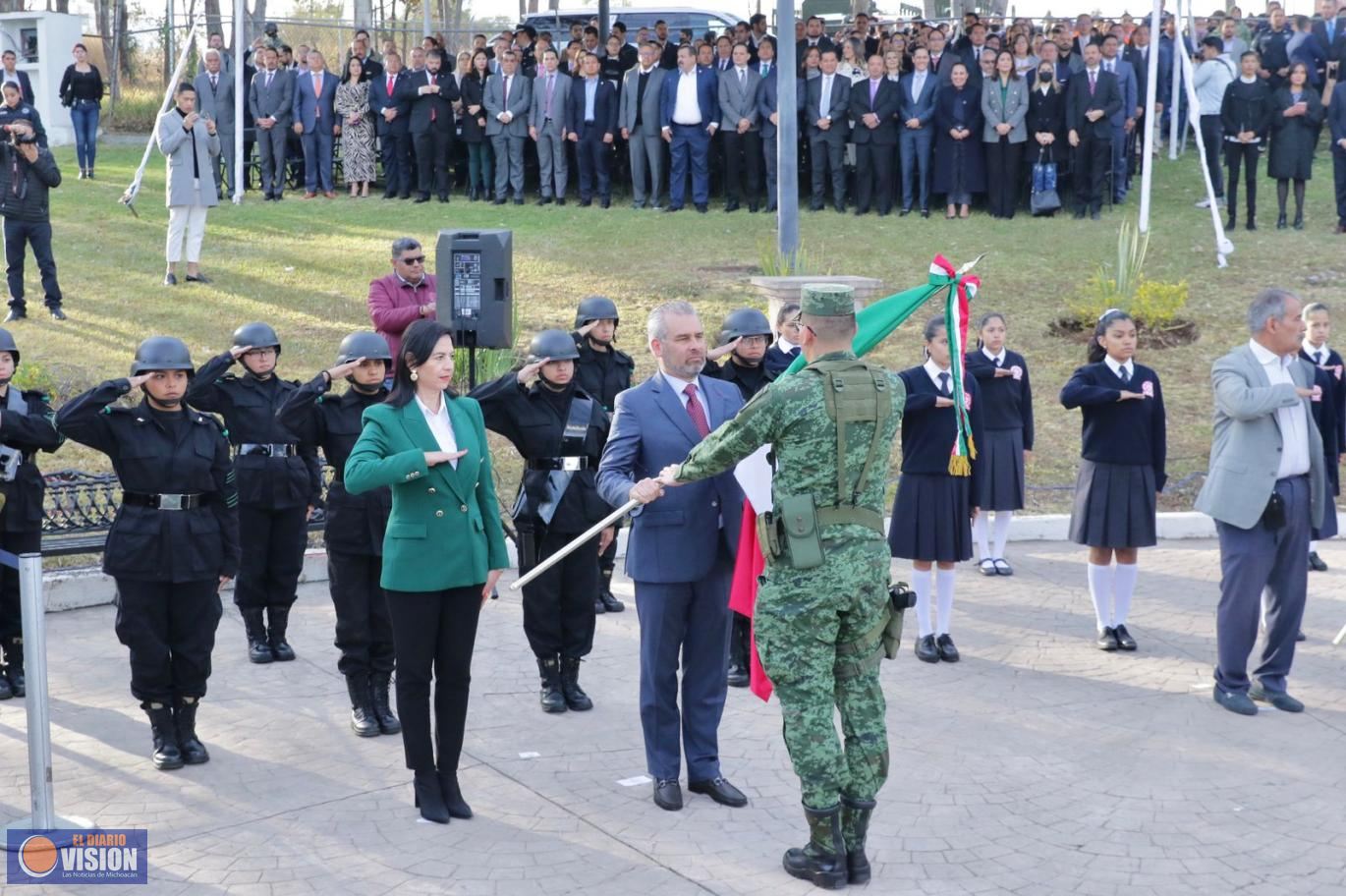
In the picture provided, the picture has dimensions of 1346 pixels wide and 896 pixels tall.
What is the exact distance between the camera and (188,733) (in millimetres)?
6977

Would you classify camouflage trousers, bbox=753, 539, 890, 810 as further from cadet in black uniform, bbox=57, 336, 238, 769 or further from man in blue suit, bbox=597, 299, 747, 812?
cadet in black uniform, bbox=57, 336, 238, 769

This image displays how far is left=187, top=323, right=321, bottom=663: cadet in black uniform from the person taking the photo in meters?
8.38

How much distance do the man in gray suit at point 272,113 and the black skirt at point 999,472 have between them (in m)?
14.1

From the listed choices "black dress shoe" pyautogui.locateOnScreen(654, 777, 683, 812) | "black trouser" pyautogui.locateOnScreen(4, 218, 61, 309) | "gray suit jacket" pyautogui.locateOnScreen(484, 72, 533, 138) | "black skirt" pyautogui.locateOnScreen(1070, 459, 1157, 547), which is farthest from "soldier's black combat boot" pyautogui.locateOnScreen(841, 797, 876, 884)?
"gray suit jacket" pyautogui.locateOnScreen(484, 72, 533, 138)

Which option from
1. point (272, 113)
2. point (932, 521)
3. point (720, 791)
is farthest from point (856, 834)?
point (272, 113)

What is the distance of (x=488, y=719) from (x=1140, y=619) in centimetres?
408

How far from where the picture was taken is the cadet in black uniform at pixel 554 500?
303 inches

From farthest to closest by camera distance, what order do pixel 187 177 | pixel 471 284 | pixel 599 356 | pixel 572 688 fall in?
pixel 187 177, pixel 471 284, pixel 599 356, pixel 572 688

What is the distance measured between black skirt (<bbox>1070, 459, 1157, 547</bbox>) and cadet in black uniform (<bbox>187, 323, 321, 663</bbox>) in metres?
4.24

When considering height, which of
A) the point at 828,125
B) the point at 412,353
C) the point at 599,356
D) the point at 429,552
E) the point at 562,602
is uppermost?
the point at 828,125

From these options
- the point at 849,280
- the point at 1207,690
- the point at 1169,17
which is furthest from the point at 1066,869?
the point at 1169,17

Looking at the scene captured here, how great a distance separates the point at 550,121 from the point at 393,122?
7.62ft

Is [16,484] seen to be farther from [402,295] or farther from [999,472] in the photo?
[999,472]

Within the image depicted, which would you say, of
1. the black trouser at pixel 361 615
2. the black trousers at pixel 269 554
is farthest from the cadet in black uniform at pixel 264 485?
the black trouser at pixel 361 615
